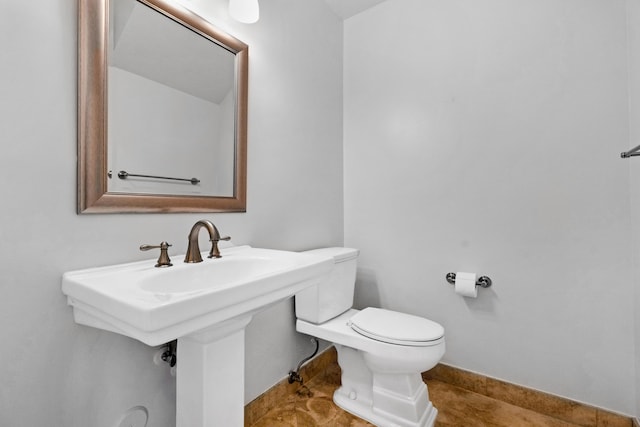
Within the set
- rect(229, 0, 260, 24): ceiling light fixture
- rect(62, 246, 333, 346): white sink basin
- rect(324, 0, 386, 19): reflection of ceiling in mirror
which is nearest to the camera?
rect(62, 246, 333, 346): white sink basin

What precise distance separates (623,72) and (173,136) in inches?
79.8

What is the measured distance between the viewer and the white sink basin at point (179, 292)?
24.7 inches

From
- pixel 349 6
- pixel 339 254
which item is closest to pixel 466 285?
pixel 339 254

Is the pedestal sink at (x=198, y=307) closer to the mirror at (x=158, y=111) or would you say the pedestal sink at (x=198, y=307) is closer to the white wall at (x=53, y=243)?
the white wall at (x=53, y=243)

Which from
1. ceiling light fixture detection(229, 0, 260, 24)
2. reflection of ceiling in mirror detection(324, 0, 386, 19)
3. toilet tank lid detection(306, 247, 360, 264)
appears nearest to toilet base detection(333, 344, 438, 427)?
toilet tank lid detection(306, 247, 360, 264)

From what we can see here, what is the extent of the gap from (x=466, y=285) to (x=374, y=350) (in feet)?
2.15

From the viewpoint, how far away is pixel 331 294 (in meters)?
1.66

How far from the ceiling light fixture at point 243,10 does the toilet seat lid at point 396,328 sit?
4.96ft

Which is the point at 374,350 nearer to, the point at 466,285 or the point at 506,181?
the point at 466,285

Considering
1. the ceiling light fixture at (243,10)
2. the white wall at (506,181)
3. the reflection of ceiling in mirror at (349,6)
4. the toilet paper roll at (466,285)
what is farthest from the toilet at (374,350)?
the reflection of ceiling in mirror at (349,6)

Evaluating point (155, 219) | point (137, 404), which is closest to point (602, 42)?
point (155, 219)

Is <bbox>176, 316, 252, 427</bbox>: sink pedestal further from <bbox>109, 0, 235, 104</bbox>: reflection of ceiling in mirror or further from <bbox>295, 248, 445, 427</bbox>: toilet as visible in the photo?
<bbox>109, 0, 235, 104</bbox>: reflection of ceiling in mirror

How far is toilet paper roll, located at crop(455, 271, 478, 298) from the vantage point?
162cm

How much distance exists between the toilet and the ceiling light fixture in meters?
1.22
